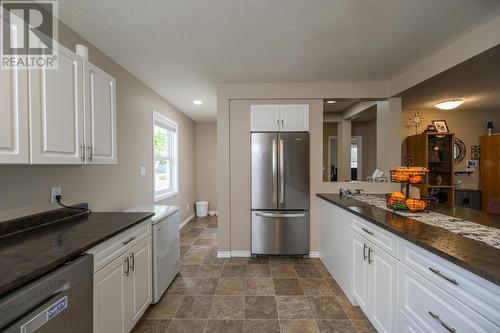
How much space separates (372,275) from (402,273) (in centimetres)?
38

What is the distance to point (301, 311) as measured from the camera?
6.78ft

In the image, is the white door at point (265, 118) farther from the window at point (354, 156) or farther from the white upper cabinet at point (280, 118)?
the window at point (354, 156)

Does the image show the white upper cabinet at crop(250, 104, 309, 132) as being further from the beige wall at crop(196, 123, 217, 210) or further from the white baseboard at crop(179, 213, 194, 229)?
the beige wall at crop(196, 123, 217, 210)

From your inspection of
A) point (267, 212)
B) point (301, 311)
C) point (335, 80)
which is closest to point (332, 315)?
point (301, 311)

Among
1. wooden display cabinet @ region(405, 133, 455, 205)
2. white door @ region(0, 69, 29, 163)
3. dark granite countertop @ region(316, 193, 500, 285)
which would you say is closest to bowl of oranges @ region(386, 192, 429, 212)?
dark granite countertop @ region(316, 193, 500, 285)

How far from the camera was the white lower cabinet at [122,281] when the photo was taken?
1.35m

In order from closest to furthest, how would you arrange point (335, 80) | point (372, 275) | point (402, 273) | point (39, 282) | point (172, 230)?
1. point (39, 282)
2. point (402, 273)
3. point (372, 275)
4. point (172, 230)
5. point (335, 80)

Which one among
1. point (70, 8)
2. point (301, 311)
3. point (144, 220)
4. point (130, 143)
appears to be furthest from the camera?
point (130, 143)

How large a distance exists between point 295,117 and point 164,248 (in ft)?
7.66

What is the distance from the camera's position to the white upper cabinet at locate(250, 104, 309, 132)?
318 centimetres

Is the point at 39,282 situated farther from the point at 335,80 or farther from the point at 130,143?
the point at 335,80

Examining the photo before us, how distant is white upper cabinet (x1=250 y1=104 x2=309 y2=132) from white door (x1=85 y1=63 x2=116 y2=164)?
5.85 feet

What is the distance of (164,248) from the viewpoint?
227 centimetres

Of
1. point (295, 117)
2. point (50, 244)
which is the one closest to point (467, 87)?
point (295, 117)
